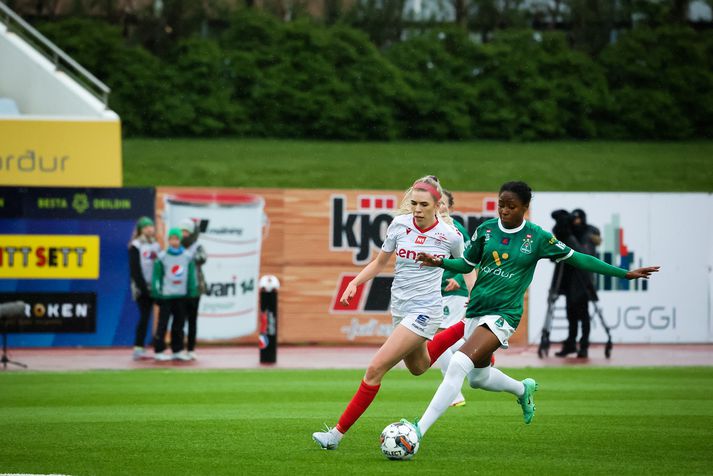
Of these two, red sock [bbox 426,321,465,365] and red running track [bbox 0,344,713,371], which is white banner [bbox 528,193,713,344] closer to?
red running track [bbox 0,344,713,371]

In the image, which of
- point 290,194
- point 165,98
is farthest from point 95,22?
point 290,194

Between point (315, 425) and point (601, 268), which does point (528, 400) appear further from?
point (315, 425)

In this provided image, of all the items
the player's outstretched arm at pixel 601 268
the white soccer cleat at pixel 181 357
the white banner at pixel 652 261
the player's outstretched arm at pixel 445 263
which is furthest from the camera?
the white banner at pixel 652 261

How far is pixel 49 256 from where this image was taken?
21422 millimetres

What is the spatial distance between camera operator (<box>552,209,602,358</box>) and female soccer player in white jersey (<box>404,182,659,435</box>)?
32.7 ft

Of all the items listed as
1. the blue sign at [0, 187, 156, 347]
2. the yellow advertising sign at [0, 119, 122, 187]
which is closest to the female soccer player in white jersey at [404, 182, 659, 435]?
the blue sign at [0, 187, 156, 347]

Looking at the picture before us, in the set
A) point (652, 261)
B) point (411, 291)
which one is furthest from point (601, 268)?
point (652, 261)

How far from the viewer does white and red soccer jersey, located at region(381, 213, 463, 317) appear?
33.4 feet

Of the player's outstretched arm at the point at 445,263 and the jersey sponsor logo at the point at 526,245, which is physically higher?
the jersey sponsor logo at the point at 526,245

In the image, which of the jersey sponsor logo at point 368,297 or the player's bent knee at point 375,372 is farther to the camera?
the jersey sponsor logo at point 368,297

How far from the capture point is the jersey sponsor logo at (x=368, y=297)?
2253 centimetres

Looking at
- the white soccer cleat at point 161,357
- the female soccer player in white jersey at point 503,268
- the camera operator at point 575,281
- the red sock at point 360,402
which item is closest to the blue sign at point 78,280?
the white soccer cleat at point 161,357

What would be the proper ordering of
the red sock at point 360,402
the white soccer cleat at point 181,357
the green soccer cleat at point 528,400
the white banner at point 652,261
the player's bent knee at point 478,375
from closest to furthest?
the red sock at point 360,402 → the player's bent knee at point 478,375 → the green soccer cleat at point 528,400 → the white soccer cleat at point 181,357 → the white banner at point 652,261

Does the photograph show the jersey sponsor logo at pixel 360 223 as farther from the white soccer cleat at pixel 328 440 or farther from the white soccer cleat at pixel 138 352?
the white soccer cleat at pixel 328 440
